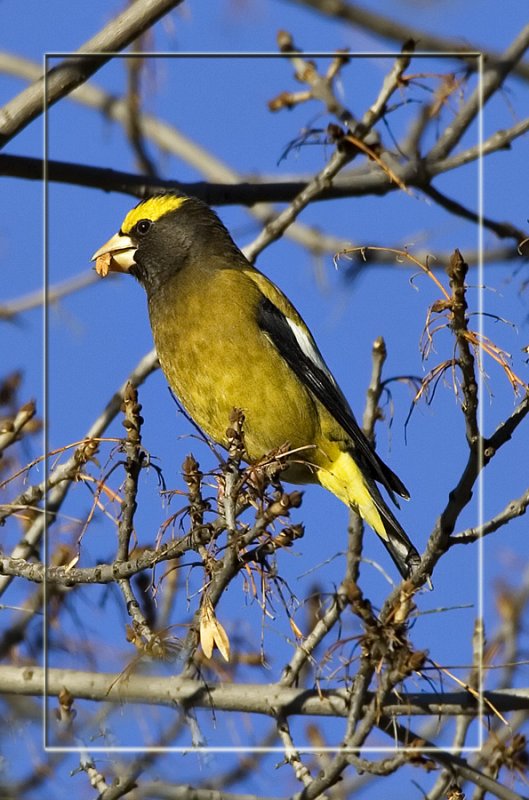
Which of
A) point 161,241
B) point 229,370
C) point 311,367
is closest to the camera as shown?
point 229,370

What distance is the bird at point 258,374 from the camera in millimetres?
4531

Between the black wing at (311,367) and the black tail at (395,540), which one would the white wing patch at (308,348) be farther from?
the black tail at (395,540)

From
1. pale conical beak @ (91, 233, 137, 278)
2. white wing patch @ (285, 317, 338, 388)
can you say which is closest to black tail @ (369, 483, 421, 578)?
white wing patch @ (285, 317, 338, 388)

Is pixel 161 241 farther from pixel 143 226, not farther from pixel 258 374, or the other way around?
pixel 258 374

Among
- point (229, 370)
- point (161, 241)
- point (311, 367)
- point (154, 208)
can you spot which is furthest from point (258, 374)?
point (154, 208)

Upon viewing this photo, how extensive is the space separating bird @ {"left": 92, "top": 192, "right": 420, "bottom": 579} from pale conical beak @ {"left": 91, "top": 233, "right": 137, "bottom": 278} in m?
0.02

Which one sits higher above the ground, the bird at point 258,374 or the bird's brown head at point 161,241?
the bird's brown head at point 161,241

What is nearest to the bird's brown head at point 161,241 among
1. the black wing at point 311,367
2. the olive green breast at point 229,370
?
the olive green breast at point 229,370

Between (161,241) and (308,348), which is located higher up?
(161,241)

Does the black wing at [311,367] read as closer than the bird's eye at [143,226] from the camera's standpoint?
Yes

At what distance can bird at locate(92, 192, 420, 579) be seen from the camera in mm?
4531

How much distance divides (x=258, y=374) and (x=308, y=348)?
0.37 metres

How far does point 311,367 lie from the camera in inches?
189

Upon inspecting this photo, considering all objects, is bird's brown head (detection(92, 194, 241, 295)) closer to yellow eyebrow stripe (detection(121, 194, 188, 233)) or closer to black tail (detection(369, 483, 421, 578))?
yellow eyebrow stripe (detection(121, 194, 188, 233))
